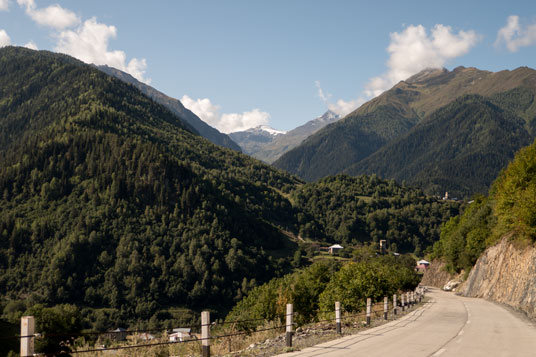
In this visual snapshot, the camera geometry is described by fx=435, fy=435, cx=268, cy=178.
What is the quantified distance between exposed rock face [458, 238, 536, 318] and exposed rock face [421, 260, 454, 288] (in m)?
36.6

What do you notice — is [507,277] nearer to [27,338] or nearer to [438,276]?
[27,338]

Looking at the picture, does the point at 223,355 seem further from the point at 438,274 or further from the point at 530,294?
the point at 438,274

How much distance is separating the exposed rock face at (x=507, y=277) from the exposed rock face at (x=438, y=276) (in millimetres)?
36556

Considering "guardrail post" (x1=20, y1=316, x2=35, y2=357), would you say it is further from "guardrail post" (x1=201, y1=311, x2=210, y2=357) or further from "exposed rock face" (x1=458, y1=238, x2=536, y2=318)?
"exposed rock face" (x1=458, y1=238, x2=536, y2=318)

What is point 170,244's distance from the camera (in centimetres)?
18950

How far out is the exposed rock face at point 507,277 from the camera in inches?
1233

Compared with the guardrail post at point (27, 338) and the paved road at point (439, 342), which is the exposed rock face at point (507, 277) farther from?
the guardrail post at point (27, 338)

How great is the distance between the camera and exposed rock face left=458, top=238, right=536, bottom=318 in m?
31.3

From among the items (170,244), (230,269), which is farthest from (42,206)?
(230,269)

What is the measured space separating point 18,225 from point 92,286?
4702 cm

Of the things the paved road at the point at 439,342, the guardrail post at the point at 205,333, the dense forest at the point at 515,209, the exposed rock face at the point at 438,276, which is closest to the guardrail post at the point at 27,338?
the guardrail post at the point at 205,333

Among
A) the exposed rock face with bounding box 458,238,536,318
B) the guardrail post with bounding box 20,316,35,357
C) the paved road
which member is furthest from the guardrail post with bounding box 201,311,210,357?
the exposed rock face with bounding box 458,238,536,318

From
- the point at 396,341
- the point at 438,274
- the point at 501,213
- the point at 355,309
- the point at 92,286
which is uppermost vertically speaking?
the point at 501,213

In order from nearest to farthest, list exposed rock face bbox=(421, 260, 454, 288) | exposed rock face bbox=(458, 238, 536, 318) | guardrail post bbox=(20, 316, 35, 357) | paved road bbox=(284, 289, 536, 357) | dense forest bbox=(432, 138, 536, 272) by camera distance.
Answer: guardrail post bbox=(20, 316, 35, 357) → paved road bbox=(284, 289, 536, 357) → exposed rock face bbox=(458, 238, 536, 318) → dense forest bbox=(432, 138, 536, 272) → exposed rock face bbox=(421, 260, 454, 288)
